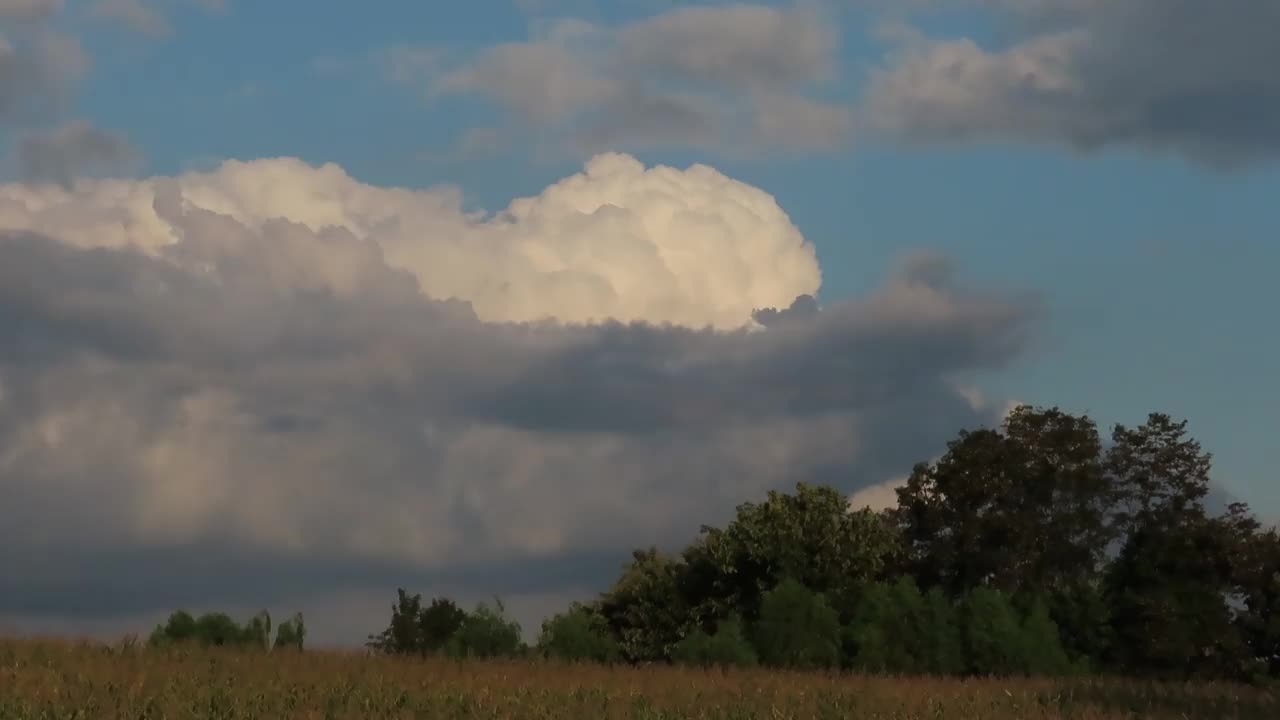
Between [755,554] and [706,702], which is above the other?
[755,554]

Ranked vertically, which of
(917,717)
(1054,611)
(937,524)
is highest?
(937,524)

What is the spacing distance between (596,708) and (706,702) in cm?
203

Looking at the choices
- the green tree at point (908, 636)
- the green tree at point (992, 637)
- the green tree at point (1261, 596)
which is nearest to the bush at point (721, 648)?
the green tree at point (908, 636)

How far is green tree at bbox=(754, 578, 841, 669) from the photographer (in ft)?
159

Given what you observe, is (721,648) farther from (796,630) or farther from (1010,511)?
(1010,511)

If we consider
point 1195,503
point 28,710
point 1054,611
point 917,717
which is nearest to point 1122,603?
point 1054,611

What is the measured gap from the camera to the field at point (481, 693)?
70.4 feet

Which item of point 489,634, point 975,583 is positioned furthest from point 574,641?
point 975,583

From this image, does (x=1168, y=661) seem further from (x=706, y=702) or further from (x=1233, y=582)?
(x=706, y=702)

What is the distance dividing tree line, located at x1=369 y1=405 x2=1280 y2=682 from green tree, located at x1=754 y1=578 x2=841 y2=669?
0.22 feet

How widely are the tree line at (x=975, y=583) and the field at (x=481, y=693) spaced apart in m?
16.6

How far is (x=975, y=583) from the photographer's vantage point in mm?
62625

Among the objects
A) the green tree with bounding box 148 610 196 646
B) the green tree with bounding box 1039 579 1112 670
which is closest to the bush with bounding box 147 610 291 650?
the green tree with bounding box 148 610 196 646

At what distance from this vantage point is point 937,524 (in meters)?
62.8
